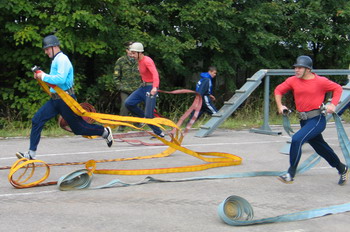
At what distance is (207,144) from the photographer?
11.3 m

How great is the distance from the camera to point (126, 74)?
44.0 ft

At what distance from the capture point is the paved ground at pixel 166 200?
562 centimetres

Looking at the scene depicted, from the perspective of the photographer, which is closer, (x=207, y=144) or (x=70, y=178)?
(x=70, y=178)

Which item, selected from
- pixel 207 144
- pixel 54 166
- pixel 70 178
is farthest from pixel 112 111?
pixel 70 178

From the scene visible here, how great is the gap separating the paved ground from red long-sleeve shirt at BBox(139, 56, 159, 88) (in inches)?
67.2

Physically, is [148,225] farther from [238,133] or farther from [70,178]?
[238,133]

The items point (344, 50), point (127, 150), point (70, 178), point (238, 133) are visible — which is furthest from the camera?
point (344, 50)

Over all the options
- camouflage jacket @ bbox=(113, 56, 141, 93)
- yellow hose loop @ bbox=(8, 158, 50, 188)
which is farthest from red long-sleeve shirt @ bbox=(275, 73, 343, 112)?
camouflage jacket @ bbox=(113, 56, 141, 93)

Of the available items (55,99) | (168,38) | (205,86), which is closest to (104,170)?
(55,99)

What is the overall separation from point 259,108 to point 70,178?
452 inches

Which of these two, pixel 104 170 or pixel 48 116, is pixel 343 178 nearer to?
pixel 104 170

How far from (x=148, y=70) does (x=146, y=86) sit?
1.27 feet

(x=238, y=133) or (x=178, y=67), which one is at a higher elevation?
(x=178, y=67)

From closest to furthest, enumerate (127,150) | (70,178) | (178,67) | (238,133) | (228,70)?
(70,178), (127,150), (238,133), (178,67), (228,70)
